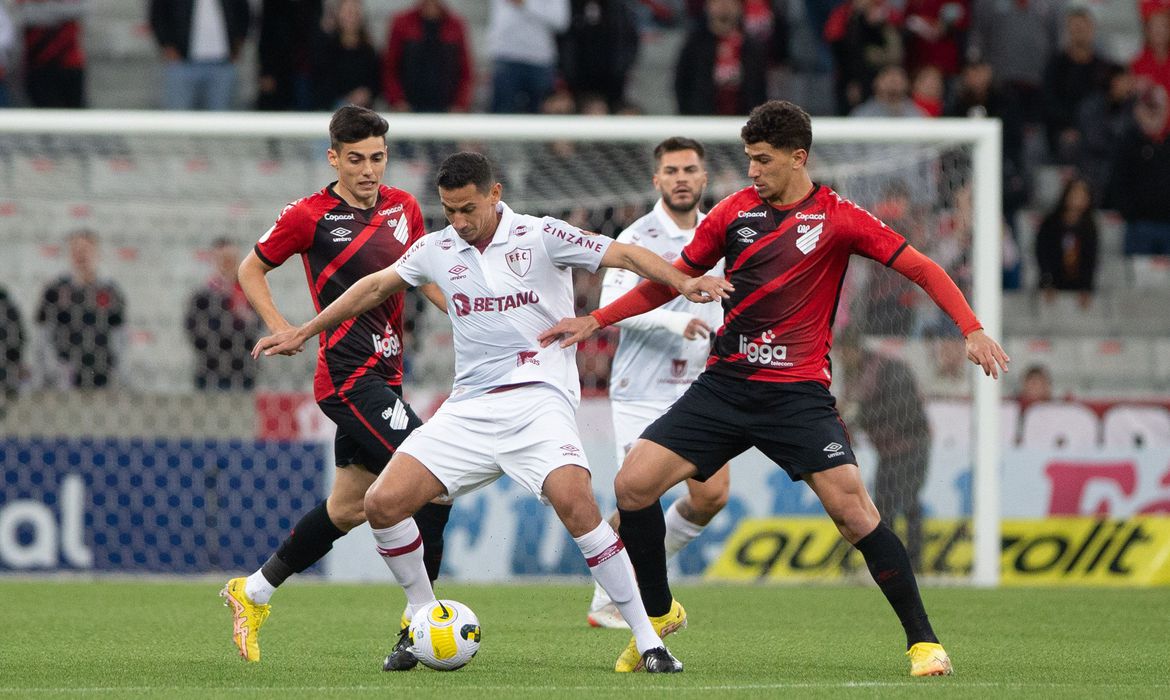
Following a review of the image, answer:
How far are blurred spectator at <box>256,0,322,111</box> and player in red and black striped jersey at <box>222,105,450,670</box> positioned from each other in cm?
838

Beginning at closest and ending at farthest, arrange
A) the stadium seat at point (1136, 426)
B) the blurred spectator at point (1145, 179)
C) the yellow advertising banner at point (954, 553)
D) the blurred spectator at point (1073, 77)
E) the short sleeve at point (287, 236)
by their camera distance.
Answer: the short sleeve at point (287, 236)
the yellow advertising banner at point (954, 553)
the stadium seat at point (1136, 426)
the blurred spectator at point (1145, 179)
the blurred spectator at point (1073, 77)

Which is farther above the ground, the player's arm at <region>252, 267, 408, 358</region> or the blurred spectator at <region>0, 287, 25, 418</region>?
the player's arm at <region>252, 267, 408, 358</region>

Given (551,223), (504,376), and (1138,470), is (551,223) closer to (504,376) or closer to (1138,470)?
(504,376)

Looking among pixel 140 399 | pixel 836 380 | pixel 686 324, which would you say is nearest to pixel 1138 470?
pixel 836 380

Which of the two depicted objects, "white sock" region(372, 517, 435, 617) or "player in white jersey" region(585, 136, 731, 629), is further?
"player in white jersey" region(585, 136, 731, 629)

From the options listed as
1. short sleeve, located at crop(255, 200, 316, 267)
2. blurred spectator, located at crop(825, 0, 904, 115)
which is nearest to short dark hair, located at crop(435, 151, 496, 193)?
short sleeve, located at crop(255, 200, 316, 267)

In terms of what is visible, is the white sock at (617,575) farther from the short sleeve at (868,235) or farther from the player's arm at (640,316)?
the player's arm at (640,316)

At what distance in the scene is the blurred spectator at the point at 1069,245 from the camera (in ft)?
52.7

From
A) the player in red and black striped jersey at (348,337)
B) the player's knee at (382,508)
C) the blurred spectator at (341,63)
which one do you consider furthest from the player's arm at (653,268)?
the blurred spectator at (341,63)

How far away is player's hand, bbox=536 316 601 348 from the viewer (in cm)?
696

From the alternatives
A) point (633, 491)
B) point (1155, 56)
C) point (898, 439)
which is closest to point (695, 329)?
point (633, 491)

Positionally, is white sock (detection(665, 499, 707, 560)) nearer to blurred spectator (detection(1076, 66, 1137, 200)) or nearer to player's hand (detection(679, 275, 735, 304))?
player's hand (detection(679, 275, 735, 304))

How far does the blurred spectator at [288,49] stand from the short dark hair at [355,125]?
8.48 metres

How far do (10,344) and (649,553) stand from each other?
24.0ft
